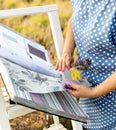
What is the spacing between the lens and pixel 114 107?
1051mm

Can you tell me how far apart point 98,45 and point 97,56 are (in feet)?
0.15

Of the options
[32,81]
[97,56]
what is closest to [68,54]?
[97,56]

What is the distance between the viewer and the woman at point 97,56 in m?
0.95

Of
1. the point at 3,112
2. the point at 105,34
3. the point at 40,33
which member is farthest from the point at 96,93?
the point at 40,33

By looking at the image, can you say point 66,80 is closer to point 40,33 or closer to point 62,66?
point 62,66

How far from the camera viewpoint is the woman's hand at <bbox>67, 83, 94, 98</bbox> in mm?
973

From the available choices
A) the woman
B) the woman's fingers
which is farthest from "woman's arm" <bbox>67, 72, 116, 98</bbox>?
the woman's fingers

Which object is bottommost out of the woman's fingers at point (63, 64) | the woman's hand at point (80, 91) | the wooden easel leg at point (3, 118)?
the wooden easel leg at point (3, 118)

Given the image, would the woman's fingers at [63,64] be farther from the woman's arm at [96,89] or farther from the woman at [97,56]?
the woman's arm at [96,89]

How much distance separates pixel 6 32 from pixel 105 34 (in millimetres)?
297

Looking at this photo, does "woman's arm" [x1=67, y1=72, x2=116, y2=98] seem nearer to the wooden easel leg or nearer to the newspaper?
the newspaper

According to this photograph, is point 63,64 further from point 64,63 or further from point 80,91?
point 80,91

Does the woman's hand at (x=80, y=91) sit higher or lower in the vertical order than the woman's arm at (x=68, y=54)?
lower

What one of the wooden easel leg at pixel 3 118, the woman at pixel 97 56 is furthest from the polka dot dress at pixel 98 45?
the wooden easel leg at pixel 3 118
